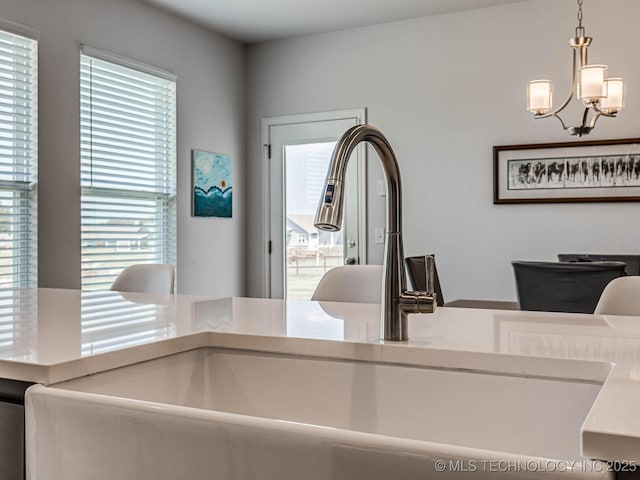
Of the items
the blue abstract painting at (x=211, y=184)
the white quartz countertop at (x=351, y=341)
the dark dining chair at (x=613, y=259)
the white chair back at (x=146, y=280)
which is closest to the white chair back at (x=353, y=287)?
the white quartz countertop at (x=351, y=341)

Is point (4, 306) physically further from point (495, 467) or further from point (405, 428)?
point (495, 467)

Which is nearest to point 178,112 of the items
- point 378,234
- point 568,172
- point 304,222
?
point 304,222

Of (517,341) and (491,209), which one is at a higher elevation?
(491,209)

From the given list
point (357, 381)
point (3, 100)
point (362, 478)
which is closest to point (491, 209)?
point (3, 100)

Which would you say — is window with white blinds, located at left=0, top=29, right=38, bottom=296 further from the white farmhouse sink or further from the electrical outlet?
the white farmhouse sink

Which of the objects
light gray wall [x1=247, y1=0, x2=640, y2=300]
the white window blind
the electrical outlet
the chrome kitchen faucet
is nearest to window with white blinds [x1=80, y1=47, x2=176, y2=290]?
light gray wall [x1=247, y1=0, x2=640, y2=300]

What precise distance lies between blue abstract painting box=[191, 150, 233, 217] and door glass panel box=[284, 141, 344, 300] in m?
0.48

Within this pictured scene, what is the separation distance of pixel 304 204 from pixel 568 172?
199cm

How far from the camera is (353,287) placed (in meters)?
2.17

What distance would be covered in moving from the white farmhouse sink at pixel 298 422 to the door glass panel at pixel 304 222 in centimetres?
401

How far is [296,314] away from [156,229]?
3349 millimetres

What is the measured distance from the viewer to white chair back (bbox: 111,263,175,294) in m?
2.69

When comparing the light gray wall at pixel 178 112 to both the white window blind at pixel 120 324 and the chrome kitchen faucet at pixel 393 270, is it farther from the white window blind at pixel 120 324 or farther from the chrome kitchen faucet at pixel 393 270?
the chrome kitchen faucet at pixel 393 270

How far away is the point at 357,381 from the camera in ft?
3.33
